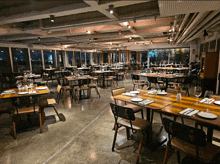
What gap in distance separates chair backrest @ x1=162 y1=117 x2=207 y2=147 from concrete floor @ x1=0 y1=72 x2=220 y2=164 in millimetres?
837

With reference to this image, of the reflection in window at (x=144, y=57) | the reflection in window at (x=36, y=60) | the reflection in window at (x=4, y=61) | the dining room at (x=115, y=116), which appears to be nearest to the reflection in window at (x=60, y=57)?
the reflection in window at (x=36, y=60)

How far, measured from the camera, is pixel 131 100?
2756 millimetres

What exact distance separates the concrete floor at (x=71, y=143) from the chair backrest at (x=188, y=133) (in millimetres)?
837

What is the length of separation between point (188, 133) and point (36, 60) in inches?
468

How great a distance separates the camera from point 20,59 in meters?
9.81

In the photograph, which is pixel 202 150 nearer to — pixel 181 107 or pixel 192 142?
pixel 192 142

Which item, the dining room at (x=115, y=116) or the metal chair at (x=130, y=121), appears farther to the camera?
the metal chair at (x=130, y=121)

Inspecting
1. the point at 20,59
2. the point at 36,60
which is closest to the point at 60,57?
the point at 36,60

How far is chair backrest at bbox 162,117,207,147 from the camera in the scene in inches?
62.4

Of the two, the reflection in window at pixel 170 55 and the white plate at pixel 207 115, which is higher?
the reflection in window at pixel 170 55

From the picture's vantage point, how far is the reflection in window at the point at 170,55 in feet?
47.5

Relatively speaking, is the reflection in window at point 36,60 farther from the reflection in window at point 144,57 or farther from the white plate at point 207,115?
the reflection in window at point 144,57

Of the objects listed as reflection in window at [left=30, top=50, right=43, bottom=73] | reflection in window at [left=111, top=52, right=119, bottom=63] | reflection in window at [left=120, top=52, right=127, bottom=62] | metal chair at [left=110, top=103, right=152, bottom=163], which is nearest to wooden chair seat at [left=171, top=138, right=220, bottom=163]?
metal chair at [left=110, top=103, right=152, bottom=163]

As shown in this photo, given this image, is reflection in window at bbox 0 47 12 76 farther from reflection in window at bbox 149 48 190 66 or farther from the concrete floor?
reflection in window at bbox 149 48 190 66
